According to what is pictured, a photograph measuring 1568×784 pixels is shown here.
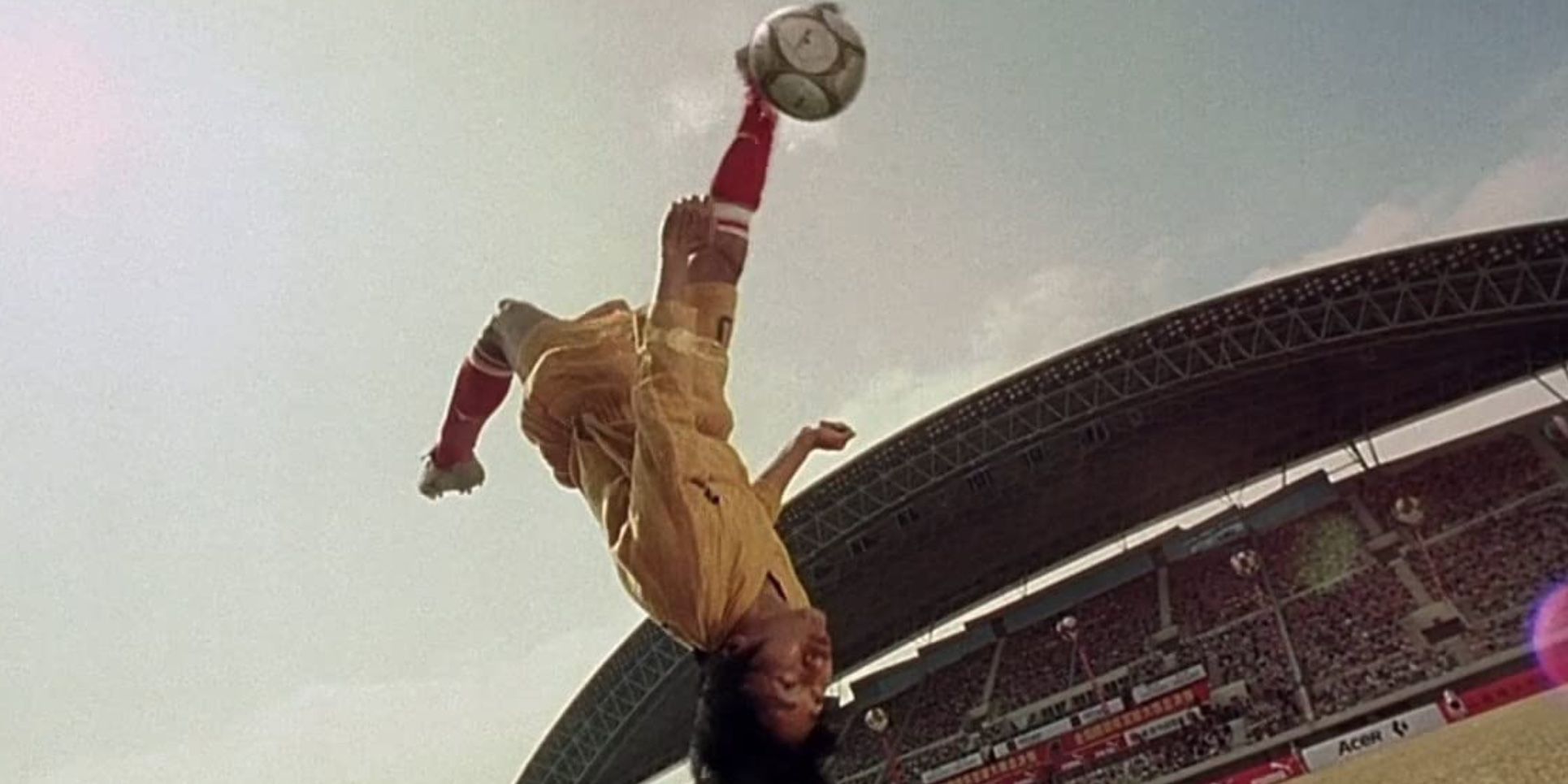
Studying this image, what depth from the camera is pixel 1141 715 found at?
24812 millimetres

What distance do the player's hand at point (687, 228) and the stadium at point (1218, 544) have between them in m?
19.5

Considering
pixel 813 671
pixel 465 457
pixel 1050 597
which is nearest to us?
pixel 813 671

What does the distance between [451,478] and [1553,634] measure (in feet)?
70.2

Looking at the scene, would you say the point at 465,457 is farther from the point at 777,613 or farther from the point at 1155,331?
the point at 1155,331

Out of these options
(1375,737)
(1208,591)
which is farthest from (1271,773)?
(1208,591)

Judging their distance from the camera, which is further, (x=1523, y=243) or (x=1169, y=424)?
(x=1169, y=424)

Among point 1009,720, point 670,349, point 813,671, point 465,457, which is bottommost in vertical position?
point 813,671

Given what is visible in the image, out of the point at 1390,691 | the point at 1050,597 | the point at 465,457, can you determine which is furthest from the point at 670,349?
the point at 1050,597

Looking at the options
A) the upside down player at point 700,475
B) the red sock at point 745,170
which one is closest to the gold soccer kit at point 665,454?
the upside down player at point 700,475

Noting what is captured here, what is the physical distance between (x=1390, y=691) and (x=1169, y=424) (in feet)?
25.6

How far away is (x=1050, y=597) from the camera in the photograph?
30438 mm

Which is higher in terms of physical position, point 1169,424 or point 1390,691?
point 1169,424

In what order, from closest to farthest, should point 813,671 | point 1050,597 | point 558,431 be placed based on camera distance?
point 813,671 < point 558,431 < point 1050,597

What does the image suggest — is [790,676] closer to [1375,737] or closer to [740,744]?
[740,744]
